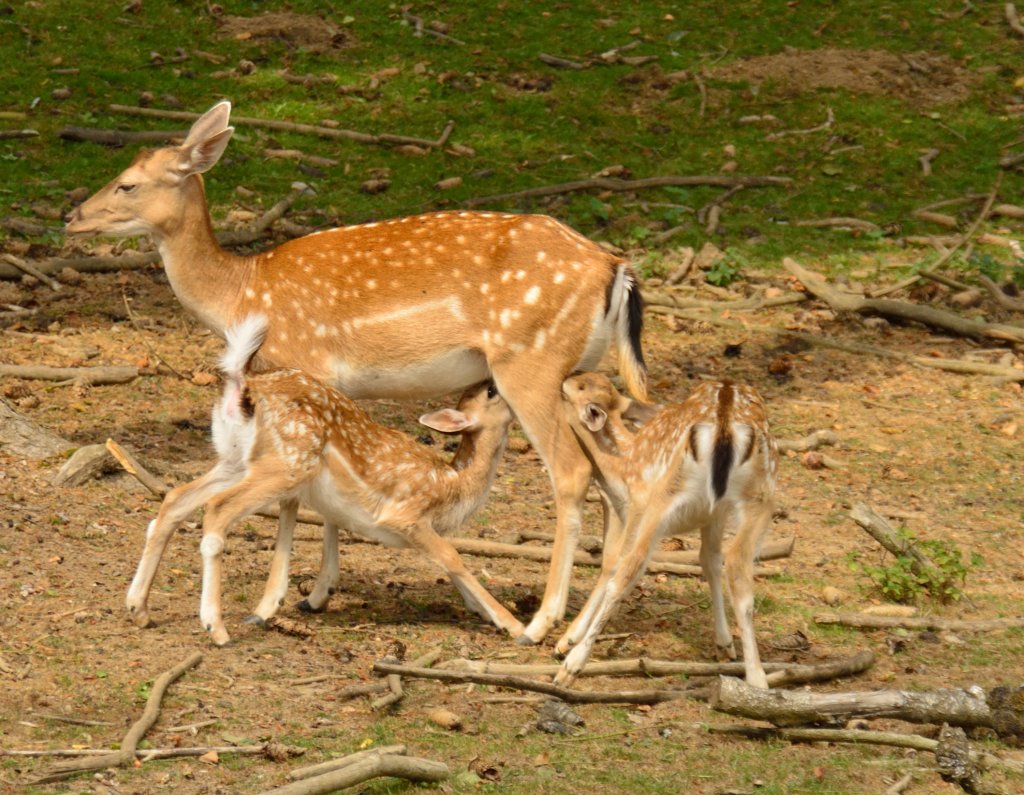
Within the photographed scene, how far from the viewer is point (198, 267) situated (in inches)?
300

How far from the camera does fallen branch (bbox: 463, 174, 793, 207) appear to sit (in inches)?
498

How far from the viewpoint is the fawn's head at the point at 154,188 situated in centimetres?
762

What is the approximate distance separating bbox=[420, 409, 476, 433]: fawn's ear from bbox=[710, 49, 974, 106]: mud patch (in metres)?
8.70

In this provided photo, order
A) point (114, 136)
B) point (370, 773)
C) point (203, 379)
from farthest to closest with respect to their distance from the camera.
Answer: point (114, 136)
point (203, 379)
point (370, 773)

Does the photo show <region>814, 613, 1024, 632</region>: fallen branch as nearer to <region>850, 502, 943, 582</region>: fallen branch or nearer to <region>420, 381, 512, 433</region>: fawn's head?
<region>850, 502, 943, 582</region>: fallen branch

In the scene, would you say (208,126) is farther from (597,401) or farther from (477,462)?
(597,401)

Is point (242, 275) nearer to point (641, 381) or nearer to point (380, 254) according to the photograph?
point (380, 254)

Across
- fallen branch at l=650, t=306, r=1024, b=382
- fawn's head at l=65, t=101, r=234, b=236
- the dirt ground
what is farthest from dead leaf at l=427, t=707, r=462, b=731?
fallen branch at l=650, t=306, r=1024, b=382

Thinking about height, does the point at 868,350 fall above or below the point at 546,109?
below

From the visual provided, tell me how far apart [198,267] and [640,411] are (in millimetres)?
2316

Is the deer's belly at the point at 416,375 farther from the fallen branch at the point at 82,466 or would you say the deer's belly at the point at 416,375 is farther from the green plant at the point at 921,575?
the green plant at the point at 921,575

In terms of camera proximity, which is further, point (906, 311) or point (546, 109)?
point (546, 109)

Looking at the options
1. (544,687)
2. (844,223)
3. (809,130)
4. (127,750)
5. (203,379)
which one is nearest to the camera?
(127,750)

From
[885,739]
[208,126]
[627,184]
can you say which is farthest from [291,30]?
[885,739]
